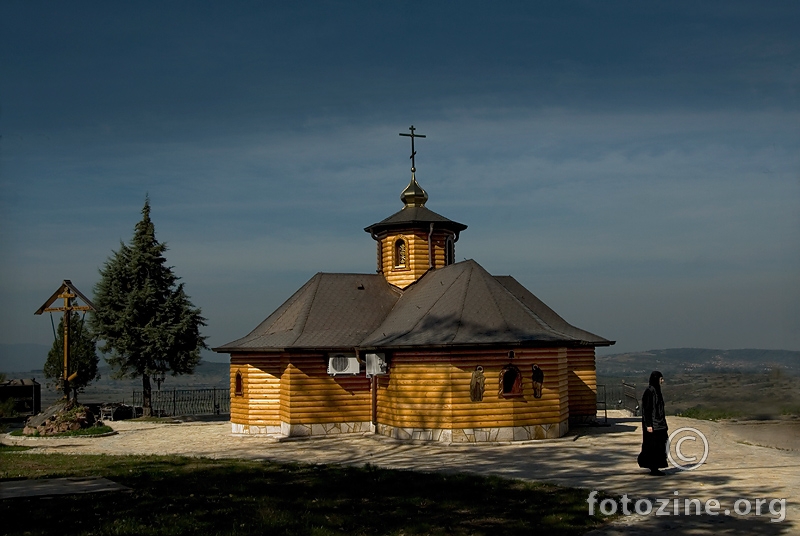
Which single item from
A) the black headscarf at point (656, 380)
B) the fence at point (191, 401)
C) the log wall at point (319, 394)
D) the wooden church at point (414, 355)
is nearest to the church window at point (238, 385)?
the wooden church at point (414, 355)

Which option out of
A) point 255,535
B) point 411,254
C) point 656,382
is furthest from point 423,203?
point 255,535

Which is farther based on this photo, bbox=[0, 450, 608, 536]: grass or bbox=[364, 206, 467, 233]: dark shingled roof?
bbox=[364, 206, 467, 233]: dark shingled roof

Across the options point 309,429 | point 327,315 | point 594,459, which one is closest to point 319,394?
point 309,429

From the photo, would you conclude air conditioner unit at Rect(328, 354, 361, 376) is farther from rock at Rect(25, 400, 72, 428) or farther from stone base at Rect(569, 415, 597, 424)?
rock at Rect(25, 400, 72, 428)

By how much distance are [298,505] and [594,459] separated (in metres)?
7.70

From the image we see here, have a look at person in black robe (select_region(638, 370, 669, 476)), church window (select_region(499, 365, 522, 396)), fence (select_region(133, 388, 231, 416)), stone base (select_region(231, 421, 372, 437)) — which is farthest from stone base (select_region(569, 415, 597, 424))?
fence (select_region(133, 388, 231, 416))

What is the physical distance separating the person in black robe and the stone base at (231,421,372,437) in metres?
11.1

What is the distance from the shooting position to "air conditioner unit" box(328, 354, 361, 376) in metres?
22.2

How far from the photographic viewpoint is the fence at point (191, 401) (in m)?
34.3

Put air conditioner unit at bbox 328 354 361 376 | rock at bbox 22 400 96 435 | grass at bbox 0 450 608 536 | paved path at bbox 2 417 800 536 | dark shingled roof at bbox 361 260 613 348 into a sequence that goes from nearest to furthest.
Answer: grass at bbox 0 450 608 536 < paved path at bbox 2 417 800 536 < dark shingled roof at bbox 361 260 613 348 < air conditioner unit at bbox 328 354 361 376 < rock at bbox 22 400 96 435

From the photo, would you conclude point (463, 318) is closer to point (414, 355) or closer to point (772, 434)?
point (414, 355)

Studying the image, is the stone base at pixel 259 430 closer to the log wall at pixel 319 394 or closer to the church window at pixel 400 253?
the log wall at pixel 319 394

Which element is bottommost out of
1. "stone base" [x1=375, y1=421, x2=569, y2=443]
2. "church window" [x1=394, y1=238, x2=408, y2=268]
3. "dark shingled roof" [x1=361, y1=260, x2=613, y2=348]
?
"stone base" [x1=375, y1=421, x2=569, y2=443]

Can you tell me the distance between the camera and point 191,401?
115 ft
